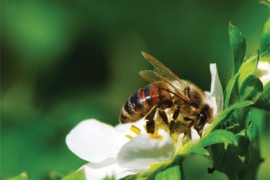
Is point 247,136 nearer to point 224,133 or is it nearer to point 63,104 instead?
point 224,133

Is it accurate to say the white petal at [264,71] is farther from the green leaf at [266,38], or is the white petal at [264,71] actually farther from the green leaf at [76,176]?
the green leaf at [76,176]

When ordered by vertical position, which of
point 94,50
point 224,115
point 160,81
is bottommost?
point 224,115

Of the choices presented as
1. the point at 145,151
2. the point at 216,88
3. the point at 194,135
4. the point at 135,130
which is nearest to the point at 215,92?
the point at 216,88

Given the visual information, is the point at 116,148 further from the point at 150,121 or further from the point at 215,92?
the point at 215,92

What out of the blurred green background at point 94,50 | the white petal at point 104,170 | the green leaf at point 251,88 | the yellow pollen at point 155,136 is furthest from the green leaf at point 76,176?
the blurred green background at point 94,50

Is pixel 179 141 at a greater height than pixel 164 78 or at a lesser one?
lesser

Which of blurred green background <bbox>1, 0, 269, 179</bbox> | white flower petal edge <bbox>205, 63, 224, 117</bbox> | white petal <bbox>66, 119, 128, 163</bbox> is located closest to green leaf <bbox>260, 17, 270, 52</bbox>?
white flower petal edge <bbox>205, 63, 224, 117</bbox>

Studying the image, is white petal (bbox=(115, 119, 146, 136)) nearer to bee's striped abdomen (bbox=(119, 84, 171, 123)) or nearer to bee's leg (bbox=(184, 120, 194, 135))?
bee's striped abdomen (bbox=(119, 84, 171, 123))
